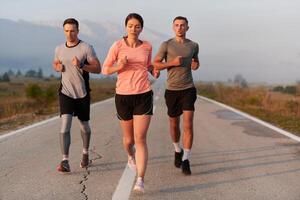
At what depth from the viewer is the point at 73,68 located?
596 centimetres

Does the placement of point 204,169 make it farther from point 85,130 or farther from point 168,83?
point 85,130

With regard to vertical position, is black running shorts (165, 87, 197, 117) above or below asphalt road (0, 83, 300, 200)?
above

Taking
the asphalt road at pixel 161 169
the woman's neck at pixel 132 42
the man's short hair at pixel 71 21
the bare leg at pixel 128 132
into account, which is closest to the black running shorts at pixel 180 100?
the asphalt road at pixel 161 169

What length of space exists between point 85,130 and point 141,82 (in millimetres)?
1588

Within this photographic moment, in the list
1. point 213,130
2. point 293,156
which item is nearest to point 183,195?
point 293,156

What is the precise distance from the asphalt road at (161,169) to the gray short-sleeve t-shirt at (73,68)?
1.06 m

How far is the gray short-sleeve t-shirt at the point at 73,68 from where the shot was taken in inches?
232

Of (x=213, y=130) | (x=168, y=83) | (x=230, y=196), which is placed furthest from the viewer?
(x=213, y=130)

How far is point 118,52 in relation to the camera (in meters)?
5.16

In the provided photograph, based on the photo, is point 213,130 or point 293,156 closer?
point 293,156

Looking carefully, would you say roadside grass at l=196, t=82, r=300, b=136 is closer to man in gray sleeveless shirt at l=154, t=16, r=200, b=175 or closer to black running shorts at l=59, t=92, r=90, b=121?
man in gray sleeveless shirt at l=154, t=16, r=200, b=175

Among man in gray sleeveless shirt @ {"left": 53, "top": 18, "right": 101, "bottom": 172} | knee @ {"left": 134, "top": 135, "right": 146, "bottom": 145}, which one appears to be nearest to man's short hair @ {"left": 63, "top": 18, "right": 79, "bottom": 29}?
man in gray sleeveless shirt @ {"left": 53, "top": 18, "right": 101, "bottom": 172}

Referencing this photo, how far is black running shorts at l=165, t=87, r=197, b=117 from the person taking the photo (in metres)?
6.07

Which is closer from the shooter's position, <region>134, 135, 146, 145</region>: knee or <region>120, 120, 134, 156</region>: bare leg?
<region>134, 135, 146, 145</region>: knee
